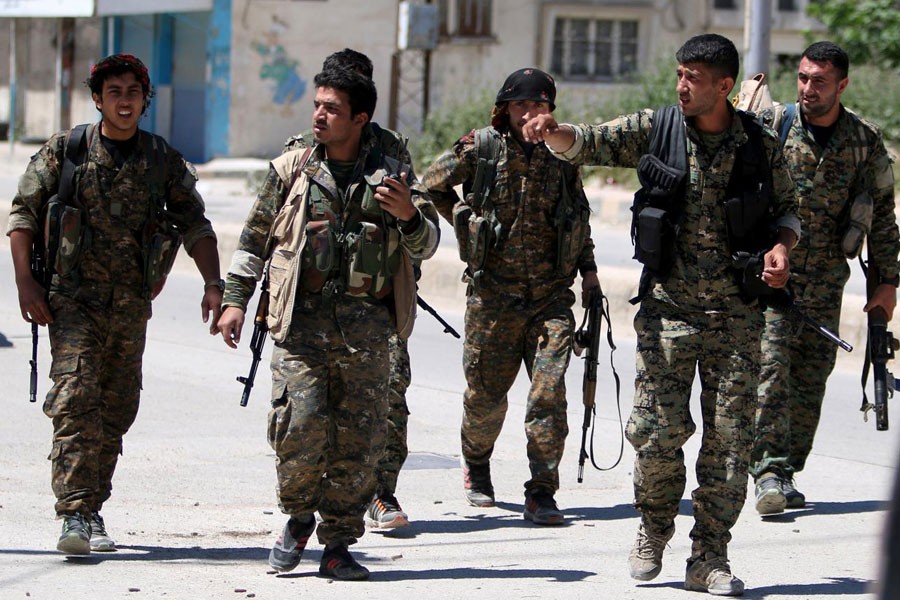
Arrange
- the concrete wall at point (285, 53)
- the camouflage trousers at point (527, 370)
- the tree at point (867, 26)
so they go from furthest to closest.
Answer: the concrete wall at point (285, 53)
the tree at point (867, 26)
the camouflage trousers at point (527, 370)

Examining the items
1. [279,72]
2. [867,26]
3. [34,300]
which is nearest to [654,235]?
[34,300]

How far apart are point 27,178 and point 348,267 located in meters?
1.28

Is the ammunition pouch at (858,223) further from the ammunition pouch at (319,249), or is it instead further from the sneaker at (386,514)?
the ammunition pouch at (319,249)

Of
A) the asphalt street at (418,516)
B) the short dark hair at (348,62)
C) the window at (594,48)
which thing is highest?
the window at (594,48)

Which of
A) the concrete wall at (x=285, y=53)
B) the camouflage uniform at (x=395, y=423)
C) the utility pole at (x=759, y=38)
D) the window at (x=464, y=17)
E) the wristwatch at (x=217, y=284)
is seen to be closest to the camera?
the wristwatch at (x=217, y=284)

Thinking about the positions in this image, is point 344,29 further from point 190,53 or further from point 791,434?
point 791,434

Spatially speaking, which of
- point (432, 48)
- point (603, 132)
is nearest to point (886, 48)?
point (432, 48)

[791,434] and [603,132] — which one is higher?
[603,132]

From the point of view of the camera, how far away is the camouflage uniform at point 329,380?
5.20 m

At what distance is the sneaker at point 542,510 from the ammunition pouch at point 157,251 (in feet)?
6.20

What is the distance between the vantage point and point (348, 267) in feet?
17.2

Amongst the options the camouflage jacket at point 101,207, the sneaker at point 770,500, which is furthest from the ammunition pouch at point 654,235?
the camouflage jacket at point 101,207

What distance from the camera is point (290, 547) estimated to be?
17.2 ft

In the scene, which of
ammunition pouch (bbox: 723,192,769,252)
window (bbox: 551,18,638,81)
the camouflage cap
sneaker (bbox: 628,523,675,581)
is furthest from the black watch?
window (bbox: 551,18,638,81)
